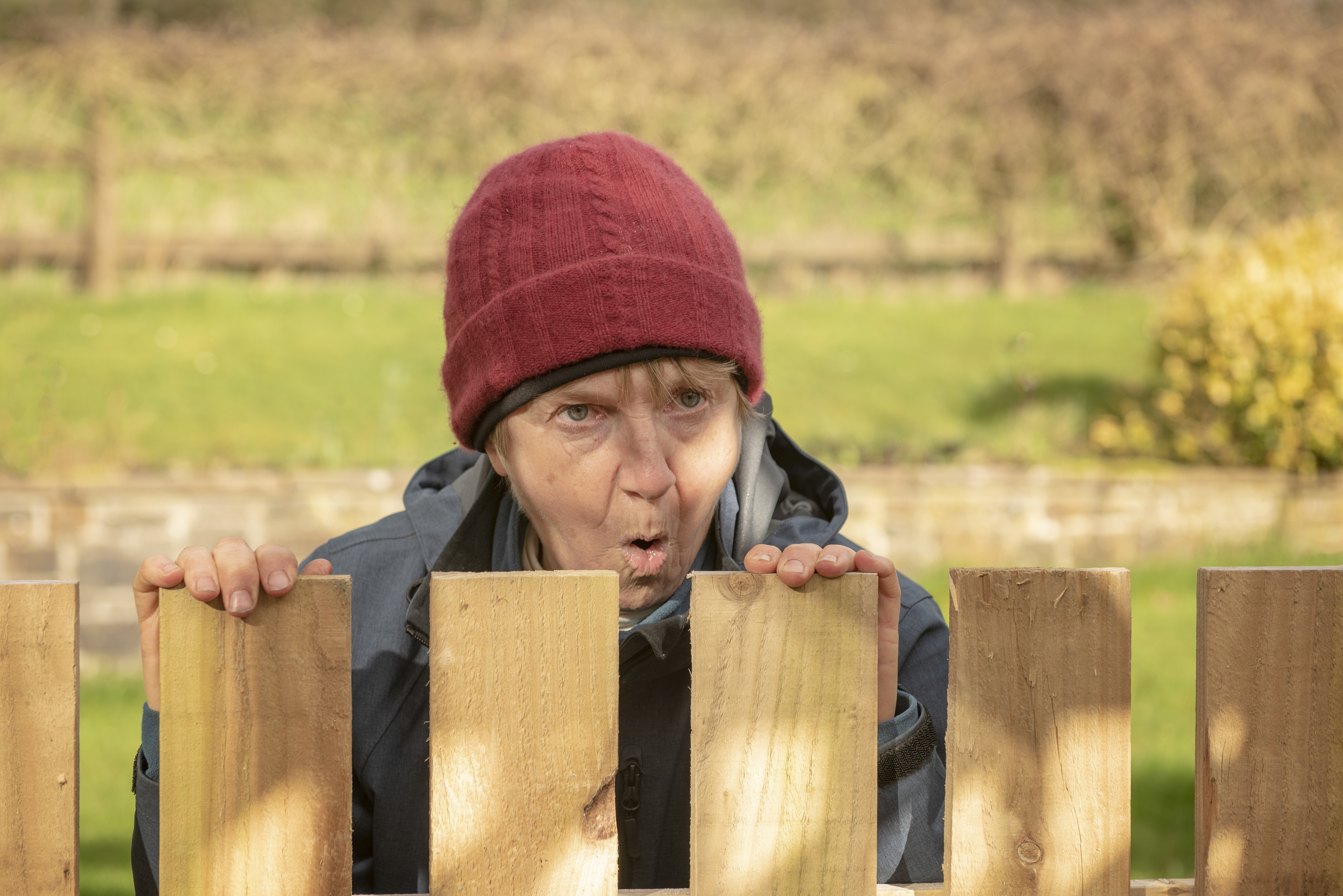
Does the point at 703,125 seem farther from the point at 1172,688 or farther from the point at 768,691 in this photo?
the point at 768,691

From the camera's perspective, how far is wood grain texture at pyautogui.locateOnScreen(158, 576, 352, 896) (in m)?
1.06

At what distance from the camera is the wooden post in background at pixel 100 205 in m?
7.41

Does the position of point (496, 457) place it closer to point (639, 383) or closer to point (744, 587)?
point (639, 383)

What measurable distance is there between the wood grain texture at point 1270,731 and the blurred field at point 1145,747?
187 centimetres

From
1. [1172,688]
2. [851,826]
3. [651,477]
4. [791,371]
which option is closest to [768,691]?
[851,826]

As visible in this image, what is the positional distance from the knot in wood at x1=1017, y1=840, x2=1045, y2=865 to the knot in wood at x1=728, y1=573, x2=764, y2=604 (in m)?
0.35

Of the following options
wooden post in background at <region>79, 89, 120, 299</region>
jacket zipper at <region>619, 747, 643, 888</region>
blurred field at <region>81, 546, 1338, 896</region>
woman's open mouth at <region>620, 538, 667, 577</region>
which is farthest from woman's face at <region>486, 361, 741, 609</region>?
wooden post in background at <region>79, 89, 120, 299</region>

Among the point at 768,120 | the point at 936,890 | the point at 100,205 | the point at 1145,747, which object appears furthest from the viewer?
the point at 768,120

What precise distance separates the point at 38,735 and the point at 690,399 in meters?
0.81

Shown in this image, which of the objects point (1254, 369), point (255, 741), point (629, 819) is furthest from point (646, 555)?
point (1254, 369)

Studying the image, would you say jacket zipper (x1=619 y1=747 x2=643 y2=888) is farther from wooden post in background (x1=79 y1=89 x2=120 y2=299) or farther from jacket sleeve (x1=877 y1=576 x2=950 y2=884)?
wooden post in background (x1=79 y1=89 x2=120 y2=299)

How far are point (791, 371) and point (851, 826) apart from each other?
5.95 m

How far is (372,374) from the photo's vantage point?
6609 mm

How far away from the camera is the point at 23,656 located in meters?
1.05
